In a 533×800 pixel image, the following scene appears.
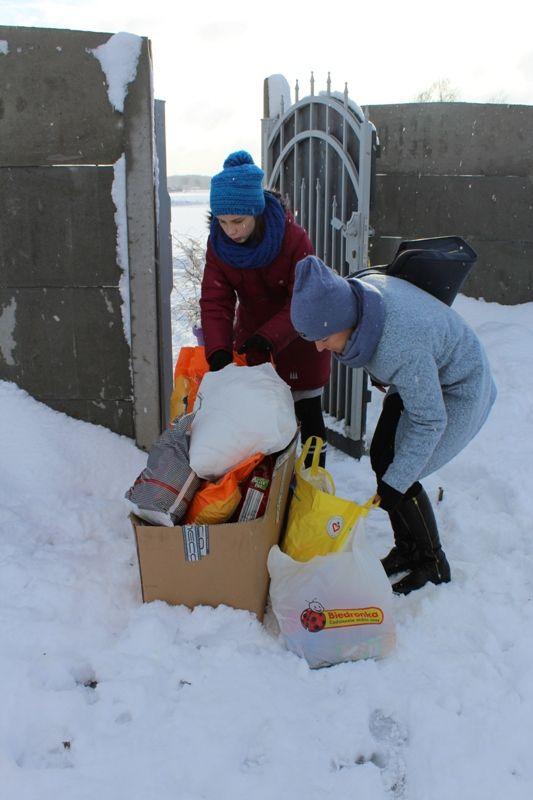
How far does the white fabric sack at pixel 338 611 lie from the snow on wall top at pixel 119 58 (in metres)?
2.35

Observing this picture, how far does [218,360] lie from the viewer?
280 cm

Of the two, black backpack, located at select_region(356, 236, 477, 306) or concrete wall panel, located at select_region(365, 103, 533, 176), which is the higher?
concrete wall panel, located at select_region(365, 103, 533, 176)

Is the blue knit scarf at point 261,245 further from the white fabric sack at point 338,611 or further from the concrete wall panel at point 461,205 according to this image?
the concrete wall panel at point 461,205

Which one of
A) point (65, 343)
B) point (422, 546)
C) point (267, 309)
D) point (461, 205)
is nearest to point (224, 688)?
point (422, 546)

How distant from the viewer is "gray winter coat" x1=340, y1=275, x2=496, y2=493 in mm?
2229

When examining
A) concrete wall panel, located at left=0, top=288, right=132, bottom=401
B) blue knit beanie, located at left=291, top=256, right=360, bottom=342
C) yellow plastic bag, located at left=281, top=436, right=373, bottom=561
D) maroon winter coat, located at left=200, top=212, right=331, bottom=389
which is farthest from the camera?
concrete wall panel, located at left=0, top=288, right=132, bottom=401

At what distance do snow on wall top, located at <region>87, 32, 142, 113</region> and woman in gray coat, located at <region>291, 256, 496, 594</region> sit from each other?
1657 millimetres

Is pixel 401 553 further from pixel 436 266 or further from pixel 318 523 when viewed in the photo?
pixel 436 266

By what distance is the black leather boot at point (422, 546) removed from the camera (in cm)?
276

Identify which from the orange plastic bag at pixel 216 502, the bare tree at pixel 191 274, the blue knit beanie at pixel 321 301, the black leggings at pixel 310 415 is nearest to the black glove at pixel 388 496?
the orange plastic bag at pixel 216 502

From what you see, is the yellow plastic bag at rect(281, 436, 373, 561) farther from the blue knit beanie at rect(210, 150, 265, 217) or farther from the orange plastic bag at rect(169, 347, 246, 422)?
the blue knit beanie at rect(210, 150, 265, 217)

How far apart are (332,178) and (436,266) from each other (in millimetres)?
1981

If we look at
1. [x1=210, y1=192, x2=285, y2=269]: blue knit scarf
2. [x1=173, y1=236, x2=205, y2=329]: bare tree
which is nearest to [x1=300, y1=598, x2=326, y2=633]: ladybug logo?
[x1=210, y1=192, x2=285, y2=269]: blue knit scarf

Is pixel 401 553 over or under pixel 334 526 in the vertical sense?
under
